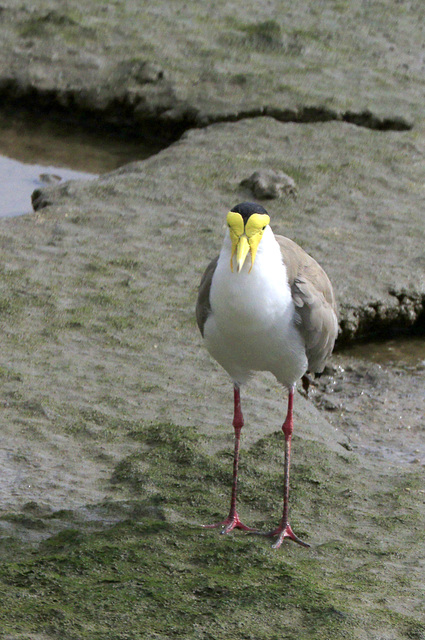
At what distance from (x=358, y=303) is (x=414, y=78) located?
15.3 feet

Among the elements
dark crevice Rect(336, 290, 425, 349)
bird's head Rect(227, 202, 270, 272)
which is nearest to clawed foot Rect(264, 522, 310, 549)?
bird's head Rect(227, 202, 270, 272)

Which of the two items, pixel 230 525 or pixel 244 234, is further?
pixel 230 525

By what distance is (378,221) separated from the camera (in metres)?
7.21

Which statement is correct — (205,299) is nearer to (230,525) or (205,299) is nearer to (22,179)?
(230,525)

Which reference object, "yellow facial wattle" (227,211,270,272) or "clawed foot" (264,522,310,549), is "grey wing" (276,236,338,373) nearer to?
"yellow facial wattle" (227,211,270,272)

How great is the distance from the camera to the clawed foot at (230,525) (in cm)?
385

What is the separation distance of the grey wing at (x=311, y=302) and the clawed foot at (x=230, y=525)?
77 centimetres

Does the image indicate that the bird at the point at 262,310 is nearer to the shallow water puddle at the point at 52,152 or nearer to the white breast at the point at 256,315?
the white breast at the point at 256,315

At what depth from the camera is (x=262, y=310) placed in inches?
144

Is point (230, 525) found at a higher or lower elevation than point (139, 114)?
lower

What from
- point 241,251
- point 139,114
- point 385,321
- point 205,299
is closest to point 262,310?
point 241,251

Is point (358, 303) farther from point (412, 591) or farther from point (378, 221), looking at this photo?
point (412, 591)

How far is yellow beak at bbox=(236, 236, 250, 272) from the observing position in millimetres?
3531

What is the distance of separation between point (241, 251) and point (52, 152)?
238 inches
